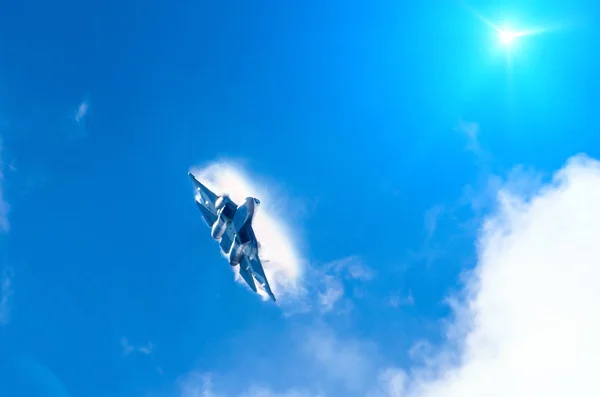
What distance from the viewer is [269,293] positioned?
393 feet

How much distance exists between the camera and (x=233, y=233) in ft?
391

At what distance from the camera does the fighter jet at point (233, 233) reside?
117m

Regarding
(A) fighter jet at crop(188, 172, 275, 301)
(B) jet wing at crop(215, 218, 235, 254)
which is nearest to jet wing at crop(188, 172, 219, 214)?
(A) fighter jet at crop(188, 172, 275, 301)

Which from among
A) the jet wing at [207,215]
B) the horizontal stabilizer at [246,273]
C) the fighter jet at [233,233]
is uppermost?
the jet wing at [207,215]

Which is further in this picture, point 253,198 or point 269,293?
point 269,293

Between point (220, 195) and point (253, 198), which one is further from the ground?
point (220, 195)

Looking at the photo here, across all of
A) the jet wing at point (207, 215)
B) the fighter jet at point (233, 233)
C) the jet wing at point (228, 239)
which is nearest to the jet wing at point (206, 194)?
the fighter jet at point (233, 233)

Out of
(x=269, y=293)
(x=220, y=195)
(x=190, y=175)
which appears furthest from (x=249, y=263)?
(x=190, y=175)

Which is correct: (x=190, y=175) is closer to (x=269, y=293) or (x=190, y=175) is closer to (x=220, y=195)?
(x=220, y=195)

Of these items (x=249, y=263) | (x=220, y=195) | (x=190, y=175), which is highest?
(x=190, y=175)

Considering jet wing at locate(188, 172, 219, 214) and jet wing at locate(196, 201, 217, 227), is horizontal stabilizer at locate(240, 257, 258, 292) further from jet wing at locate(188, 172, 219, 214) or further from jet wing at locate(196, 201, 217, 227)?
jet wing at locate(188, 172, 219, 214)

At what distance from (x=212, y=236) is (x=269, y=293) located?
23300mm

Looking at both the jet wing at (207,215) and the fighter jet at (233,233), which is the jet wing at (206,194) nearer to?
the fighter jet at (233,233)

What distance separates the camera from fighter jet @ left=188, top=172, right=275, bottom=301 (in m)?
117
